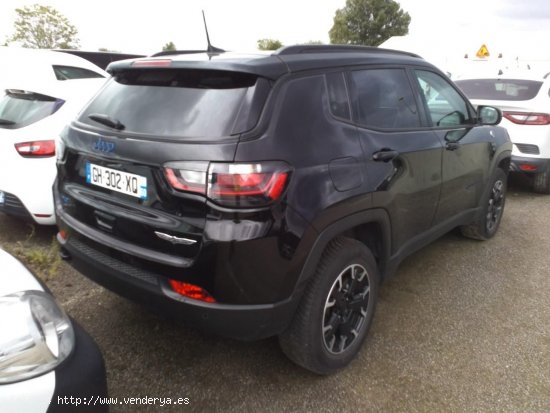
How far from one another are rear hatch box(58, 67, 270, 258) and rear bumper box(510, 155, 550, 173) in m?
5.00

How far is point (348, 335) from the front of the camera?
2.49 metres

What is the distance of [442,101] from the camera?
11.6 ft

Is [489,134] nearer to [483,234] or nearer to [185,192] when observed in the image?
[483,234]

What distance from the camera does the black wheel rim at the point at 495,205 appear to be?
432 centimetres

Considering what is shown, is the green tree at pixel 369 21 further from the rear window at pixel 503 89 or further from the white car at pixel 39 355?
the white car at pixel 39 355

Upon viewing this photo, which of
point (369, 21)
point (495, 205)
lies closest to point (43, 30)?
point (369, 21)

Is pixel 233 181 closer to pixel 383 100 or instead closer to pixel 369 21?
pixel 383 100

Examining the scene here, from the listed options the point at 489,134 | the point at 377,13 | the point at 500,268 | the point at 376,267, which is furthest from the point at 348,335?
the point at 377,13

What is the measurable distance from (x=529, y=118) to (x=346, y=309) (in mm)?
4674

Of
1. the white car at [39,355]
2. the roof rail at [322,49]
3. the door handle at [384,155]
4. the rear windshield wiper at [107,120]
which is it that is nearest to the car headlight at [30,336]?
the white car at [39,355]

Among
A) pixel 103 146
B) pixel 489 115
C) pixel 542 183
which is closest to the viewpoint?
pixel 103 146

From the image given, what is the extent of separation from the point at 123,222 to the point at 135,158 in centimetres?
32

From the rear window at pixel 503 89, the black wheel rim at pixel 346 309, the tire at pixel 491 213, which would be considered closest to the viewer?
the black wheel rim at pixel 346 309

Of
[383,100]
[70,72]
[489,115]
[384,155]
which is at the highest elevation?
[383,100]
